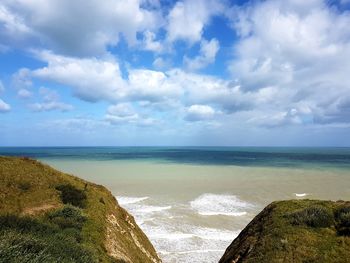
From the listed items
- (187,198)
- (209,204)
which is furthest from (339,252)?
(187,198)

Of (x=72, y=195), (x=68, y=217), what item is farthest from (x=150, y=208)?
(x=68, y=217)

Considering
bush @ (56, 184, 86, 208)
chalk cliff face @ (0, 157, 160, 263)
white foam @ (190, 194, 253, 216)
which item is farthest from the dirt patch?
white foam @ (190, 194, 253, 216)

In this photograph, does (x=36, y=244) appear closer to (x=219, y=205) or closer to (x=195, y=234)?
(x=195, y=234)

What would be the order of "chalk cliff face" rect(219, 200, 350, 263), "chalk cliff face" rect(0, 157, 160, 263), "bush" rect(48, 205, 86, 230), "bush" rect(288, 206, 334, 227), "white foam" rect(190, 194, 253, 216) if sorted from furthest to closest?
"white foam" rect(190, 194, 253, 216), "bush" rect(48, 205, 86, 230), "bush" rect(288, 206, 334, 227), "chalk cliff face" rect(219, 200, 350, 263), "chalk cliff face" rect(0, 157, 160, 263)

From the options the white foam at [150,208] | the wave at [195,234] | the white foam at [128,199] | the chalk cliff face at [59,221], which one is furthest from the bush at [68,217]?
the white foam at [128,199]

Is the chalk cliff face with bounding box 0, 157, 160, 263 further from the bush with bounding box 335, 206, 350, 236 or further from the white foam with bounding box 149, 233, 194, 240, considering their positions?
the bush with bounding box 335, 206, 350, 236

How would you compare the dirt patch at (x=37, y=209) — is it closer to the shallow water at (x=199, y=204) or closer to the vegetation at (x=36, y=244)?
the vegetation at (x=36, y=244)

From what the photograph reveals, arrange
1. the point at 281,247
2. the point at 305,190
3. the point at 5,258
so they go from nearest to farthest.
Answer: the point at 5,258 → the point at 281,247 → the point at 305,190

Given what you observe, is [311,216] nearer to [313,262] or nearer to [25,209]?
[313,262]

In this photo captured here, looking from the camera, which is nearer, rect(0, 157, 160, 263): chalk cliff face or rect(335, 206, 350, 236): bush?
rect(0, 157, 160, 263): chalk cliff face
